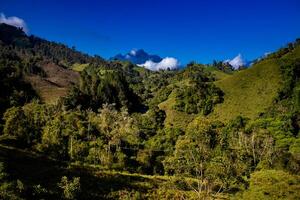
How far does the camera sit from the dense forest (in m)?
46.4

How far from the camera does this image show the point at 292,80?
164 metres

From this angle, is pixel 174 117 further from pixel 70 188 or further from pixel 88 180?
pixel 70 188

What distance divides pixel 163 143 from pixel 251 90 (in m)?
63.2

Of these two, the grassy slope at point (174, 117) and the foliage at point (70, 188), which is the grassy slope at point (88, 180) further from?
the grassy slope at point (174, 117)

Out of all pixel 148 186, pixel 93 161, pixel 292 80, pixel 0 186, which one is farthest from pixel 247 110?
pixel 0 186

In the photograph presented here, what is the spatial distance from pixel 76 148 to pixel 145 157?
58.0 feet

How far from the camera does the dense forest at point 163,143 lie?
46406 mm

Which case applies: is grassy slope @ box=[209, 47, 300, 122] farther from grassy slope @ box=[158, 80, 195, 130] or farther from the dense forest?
grassy slope @ box=[158, 80, 195, 130]

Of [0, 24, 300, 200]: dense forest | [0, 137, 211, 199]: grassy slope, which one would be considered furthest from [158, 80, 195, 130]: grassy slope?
[0, 137, 211, 199]: grassy slope

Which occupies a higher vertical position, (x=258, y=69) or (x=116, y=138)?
(x=258, y=69)

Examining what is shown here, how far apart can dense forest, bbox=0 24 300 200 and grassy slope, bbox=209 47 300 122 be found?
0.45 metres

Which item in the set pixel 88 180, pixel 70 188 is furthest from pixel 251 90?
pixel 70 188

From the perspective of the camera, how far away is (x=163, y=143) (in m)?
127

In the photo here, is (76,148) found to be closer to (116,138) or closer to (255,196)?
(116,138)
